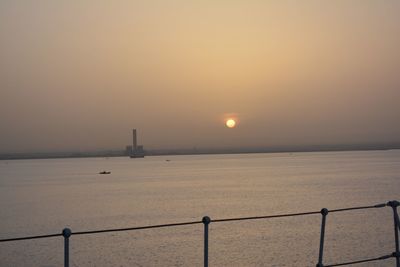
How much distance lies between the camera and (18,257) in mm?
29125

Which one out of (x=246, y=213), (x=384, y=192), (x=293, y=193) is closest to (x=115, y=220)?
(x=246, y=213)

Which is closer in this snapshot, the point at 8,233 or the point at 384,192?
the point at 8,233

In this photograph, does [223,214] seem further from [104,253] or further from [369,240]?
[104,253]

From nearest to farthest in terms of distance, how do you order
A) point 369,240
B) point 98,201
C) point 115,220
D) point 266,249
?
point 266,249
point 369,240
point 115,220
point 98,201

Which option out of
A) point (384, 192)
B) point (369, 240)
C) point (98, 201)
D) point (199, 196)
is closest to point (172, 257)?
point (369, 240)

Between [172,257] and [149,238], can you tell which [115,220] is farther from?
[172,257]

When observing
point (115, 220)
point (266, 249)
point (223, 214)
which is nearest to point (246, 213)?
point (223, 214)

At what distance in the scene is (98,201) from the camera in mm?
66625

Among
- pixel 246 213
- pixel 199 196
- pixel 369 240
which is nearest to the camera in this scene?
pixel 369 240

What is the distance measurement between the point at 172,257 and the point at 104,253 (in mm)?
3743

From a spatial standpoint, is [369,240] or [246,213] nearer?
[369,240]

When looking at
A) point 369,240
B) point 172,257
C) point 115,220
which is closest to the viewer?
point 172,257

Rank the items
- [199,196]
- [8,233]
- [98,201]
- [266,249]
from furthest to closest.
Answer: [199,196], [98,201], [8,233], [266,249]

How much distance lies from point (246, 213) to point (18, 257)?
25.5m
